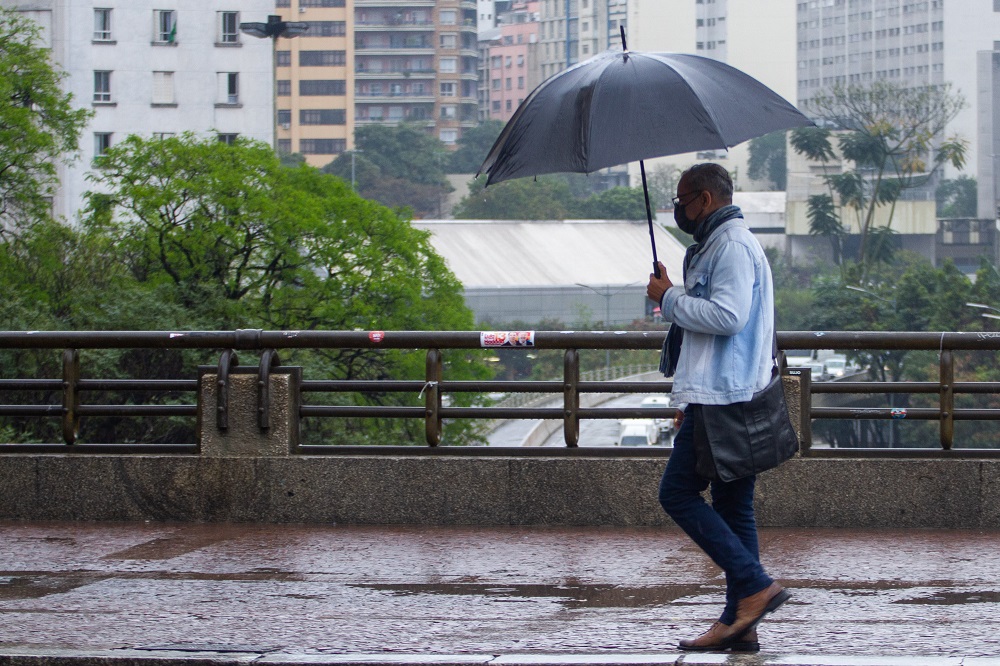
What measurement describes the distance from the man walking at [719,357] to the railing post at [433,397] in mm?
2948

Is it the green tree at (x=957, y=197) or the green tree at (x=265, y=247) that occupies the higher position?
the green tree at (x=957, y=197)

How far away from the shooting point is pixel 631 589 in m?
6.20

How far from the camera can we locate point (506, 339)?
7.96m

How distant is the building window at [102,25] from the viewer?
82.6m

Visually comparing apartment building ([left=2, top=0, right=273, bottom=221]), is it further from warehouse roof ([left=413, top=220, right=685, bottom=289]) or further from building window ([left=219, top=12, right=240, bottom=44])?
warehouse roof ([left=413, top=220, right=685, bottom=289])

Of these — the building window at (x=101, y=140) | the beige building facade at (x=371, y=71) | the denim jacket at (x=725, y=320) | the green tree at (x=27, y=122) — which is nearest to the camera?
the denim jacket at (x=725, y=320)

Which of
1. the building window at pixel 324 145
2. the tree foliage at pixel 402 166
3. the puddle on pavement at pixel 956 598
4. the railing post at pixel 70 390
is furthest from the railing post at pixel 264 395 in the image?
the building window at pixel 324 145

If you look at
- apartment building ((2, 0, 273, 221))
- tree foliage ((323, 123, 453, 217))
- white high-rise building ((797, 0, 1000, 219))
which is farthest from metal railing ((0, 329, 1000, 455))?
white high-rise building ((797, 0, 1000, 219))

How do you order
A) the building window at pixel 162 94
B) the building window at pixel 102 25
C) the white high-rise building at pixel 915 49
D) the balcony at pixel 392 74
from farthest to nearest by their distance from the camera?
the balcony at pixel 392 74 < the white high-rise building at pixel 915 49 < the building window at pixel 162 94 < the building window at pixel 102 25

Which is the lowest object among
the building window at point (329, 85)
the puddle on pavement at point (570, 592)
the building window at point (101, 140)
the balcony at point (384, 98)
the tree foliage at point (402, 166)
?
the puddle on pavement at point (570, 592)

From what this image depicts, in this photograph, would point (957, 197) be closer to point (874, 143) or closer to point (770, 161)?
point (770, 161)

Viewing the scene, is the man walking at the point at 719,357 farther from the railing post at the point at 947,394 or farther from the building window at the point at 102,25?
the building window at the point at 102,25

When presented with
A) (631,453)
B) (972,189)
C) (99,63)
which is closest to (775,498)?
(631,453)

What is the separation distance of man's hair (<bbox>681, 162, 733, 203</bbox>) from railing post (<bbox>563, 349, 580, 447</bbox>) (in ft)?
9.46
